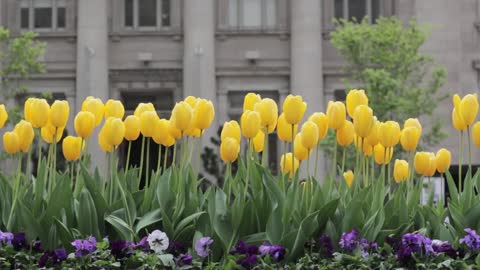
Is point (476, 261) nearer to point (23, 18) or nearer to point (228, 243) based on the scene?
point (228, 243)

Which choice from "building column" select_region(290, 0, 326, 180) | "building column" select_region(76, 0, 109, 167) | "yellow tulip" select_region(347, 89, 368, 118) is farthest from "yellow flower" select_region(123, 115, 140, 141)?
"building column" select_region(76, 0, 109, 167)

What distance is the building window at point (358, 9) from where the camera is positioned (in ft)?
127

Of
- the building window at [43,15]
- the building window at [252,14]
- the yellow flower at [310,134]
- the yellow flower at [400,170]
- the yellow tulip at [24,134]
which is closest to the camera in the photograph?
the yellow flower at [310,134]

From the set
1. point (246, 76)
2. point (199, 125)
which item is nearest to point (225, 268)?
point (199, 125)

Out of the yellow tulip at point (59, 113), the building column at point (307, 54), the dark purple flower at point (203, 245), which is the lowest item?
the dark purple flower at point (203, 245)

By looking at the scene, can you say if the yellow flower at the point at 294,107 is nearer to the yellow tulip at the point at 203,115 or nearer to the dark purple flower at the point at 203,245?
the yellow tulip at the point at 203,115

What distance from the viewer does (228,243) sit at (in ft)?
16.5

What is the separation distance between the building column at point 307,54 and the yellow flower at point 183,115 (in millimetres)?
32076

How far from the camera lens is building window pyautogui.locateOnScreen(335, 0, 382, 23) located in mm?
38750

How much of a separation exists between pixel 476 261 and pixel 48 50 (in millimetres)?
34836

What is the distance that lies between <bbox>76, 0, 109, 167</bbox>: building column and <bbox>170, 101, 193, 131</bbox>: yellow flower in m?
32.9

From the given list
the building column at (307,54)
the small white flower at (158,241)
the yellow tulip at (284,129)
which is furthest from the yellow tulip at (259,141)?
the building column at (307,54)

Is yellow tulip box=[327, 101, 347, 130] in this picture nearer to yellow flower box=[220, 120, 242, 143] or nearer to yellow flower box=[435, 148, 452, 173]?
yellow flower box=[220, 120, 242, 143]

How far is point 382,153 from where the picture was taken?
5895 mm
